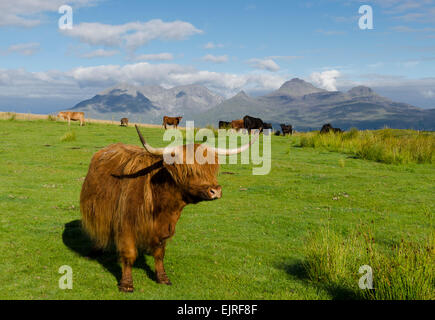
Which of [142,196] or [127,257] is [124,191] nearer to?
[142,196]

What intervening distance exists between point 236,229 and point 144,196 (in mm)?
3637

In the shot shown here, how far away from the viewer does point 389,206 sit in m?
10.1

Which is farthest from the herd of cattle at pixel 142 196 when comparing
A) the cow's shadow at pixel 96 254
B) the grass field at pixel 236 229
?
the grass field at pixel 236 229

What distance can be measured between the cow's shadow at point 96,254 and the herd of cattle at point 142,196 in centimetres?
45

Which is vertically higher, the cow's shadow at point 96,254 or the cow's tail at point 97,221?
the cow's tail at point 97,221

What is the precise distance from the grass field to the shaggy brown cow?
602 millimetres

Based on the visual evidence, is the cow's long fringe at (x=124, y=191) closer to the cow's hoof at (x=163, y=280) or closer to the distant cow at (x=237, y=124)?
the cow's hoof at (x=163, y=280)

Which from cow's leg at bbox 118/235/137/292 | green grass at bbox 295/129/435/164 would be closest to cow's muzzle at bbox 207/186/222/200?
cow's leg at bbox 118/235/137/292

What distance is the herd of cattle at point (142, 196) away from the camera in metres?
4.52

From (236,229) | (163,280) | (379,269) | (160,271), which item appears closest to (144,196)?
(160,271)

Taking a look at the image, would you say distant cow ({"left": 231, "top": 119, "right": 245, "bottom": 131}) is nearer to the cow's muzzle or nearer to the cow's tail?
the cow's tail
